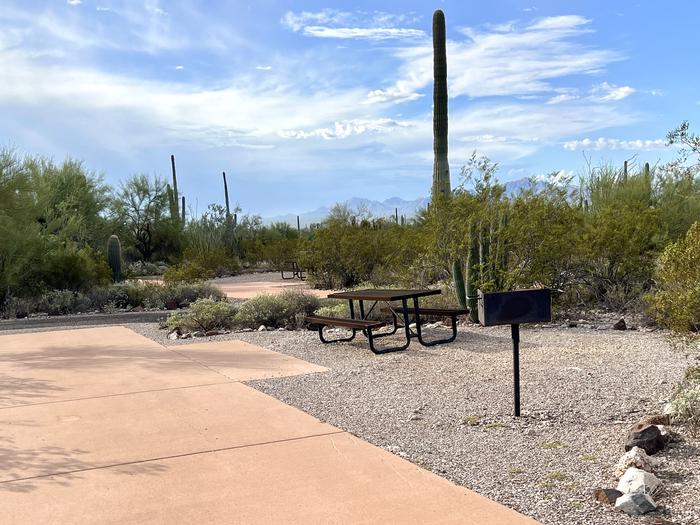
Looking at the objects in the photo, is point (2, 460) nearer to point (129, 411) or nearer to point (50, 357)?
point (129, 411)

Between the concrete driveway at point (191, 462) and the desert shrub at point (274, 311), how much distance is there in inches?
167

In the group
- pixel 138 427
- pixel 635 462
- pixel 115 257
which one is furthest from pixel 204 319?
pixel 115 257

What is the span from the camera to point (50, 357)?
376 inches

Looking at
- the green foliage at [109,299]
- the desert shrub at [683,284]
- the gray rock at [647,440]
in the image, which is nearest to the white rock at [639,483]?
the gray rock at [647,440]

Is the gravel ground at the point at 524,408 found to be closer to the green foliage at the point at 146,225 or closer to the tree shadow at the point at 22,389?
the tree shadow at the point at 22,389

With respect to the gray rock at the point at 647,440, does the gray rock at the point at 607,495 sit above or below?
below

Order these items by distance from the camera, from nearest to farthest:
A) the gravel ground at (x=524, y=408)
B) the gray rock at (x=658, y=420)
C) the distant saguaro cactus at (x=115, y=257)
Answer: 1. the gravel ground at (x=524, y=408)
2. the gray rock at (x=658, y=420)
3. the distant saguaro cactus at (x=115, y=257)

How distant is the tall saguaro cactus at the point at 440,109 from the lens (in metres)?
12.9

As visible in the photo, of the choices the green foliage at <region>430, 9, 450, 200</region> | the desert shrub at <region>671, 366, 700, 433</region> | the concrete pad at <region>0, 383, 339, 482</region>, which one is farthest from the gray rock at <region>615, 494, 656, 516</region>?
the green foliage at <region>430, 9, 450, 200</region>

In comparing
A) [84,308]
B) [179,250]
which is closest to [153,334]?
[84,308]

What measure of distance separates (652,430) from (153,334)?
28.9ft

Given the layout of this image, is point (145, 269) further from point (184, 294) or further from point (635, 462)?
point (635, 462)

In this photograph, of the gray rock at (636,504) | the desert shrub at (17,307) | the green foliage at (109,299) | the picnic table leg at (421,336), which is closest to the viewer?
the gray rock at (636,504)

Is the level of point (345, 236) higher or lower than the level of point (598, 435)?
higher
